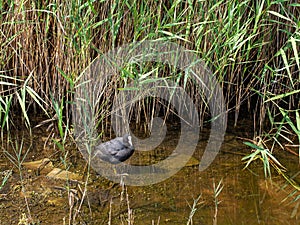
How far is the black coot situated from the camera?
8.40 ft

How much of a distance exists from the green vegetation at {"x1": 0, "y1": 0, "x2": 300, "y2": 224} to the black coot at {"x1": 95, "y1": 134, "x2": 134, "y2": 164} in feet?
0.77

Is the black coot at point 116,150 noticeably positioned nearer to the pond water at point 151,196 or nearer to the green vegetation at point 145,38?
the pond water at point 151,196

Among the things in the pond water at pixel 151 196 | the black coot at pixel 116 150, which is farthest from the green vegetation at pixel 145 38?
the black coot at pixel 116 150

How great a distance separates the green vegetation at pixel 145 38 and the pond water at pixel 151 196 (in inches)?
3.7

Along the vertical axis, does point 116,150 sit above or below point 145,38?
below

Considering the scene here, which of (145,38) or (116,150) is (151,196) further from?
(145,38)

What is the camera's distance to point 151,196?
2.41 m

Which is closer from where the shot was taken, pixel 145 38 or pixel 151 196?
pixel 151 196

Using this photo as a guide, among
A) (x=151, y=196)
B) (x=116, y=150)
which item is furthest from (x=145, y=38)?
(x=151, y=196)

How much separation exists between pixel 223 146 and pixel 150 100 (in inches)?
21.7

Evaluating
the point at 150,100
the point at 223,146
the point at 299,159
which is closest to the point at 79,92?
the point at 150,100

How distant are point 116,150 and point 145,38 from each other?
636 mm

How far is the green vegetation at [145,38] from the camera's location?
8.37 ft

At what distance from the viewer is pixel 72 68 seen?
9.34ft
